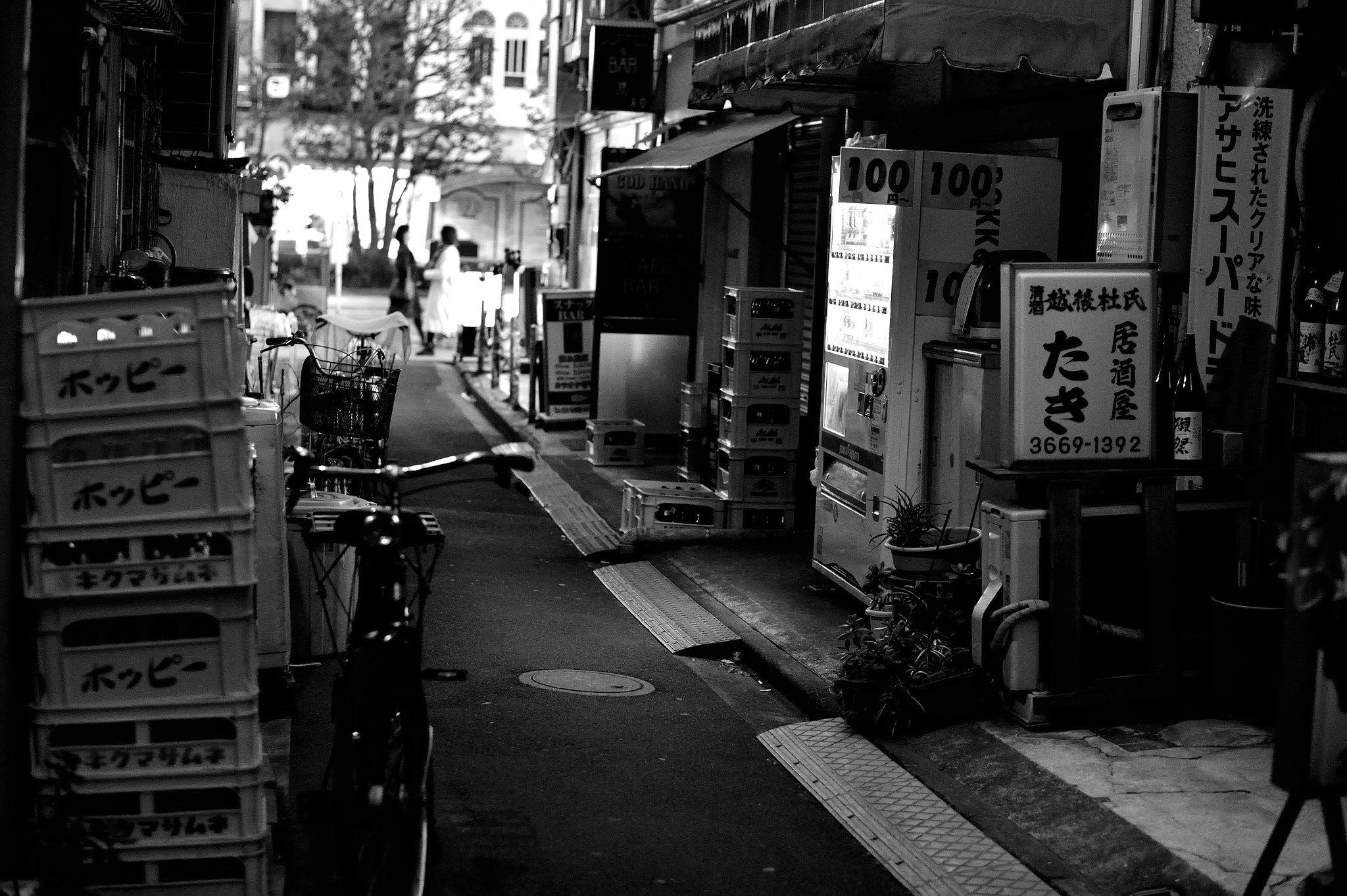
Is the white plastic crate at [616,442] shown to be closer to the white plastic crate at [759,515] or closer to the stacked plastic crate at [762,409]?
the stacked plastic crate at [762,409]

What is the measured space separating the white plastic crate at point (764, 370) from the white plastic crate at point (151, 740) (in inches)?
316

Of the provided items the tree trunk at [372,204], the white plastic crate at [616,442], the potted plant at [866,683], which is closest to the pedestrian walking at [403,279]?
the white plastic crate at [616,442]

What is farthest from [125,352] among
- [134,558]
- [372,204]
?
[372,204]

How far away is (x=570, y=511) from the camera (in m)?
13.7

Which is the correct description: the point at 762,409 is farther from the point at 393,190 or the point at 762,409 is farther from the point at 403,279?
the point at 393,190

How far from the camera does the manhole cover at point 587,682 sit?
806 cm

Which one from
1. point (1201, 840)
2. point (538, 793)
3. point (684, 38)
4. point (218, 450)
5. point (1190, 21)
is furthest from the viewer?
point (684, 38)

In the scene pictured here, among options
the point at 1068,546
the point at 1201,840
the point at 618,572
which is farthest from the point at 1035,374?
the point at 618,572

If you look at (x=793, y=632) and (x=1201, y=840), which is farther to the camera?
(x=793, y=632)

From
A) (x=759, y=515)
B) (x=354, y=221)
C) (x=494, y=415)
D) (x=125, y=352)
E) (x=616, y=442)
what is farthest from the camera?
(x=354, y=221)

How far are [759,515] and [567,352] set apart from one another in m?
6.62

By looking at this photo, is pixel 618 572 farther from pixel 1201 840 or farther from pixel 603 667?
pixel 1201 840

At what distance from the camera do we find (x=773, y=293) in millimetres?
12281

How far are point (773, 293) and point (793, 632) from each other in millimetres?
3852
